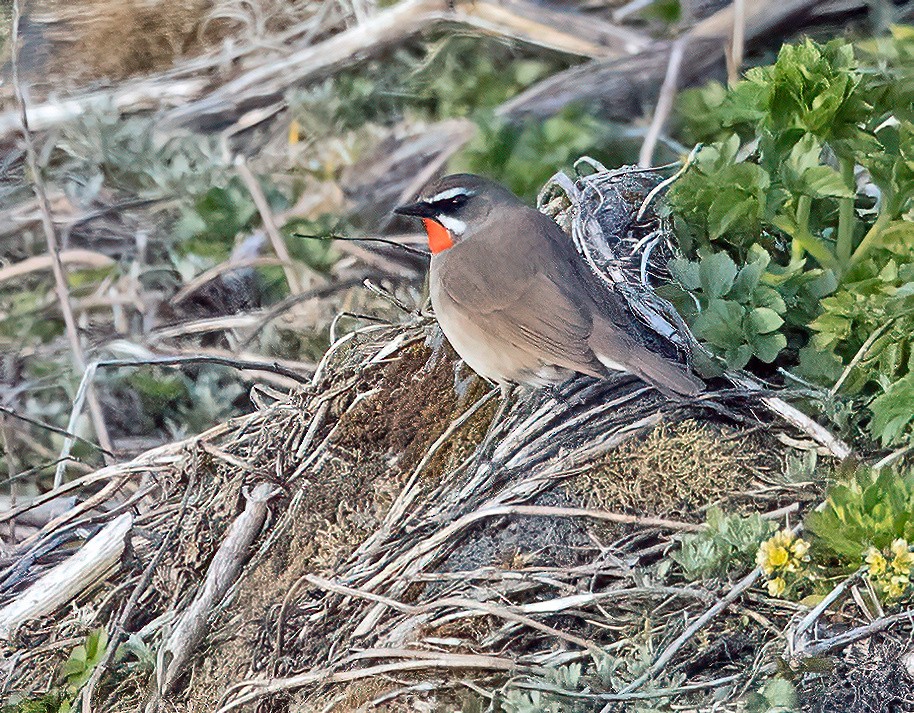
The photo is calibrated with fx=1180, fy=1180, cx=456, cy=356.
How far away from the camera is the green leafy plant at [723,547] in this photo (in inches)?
137

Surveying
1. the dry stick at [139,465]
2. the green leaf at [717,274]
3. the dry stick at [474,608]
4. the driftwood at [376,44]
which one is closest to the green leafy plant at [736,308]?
the green leaf at [717,274]

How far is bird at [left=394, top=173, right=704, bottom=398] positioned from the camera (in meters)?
4.16

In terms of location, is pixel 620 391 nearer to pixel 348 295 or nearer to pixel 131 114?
pixel 348 295

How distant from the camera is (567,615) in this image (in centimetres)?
354

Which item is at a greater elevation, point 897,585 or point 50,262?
point 897,585

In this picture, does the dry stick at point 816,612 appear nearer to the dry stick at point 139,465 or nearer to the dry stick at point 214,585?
the dry stick at point 214,585

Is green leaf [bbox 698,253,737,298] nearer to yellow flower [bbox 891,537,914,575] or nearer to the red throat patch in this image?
the red throat patch

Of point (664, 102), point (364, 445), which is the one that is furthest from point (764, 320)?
point (664, 102)

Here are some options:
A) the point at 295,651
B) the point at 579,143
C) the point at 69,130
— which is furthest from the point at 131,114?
the point at 295,651

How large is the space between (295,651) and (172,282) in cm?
340

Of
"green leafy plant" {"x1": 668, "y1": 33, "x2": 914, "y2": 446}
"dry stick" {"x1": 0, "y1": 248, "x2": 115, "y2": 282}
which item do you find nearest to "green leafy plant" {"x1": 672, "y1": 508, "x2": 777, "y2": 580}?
"green leafy plant" {"x1": 668, "y1": 33, "x2": 914, "y2": 446}

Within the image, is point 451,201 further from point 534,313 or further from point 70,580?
point 70,580

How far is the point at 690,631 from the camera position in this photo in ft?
11.0

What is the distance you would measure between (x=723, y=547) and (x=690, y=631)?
0.94 ft
